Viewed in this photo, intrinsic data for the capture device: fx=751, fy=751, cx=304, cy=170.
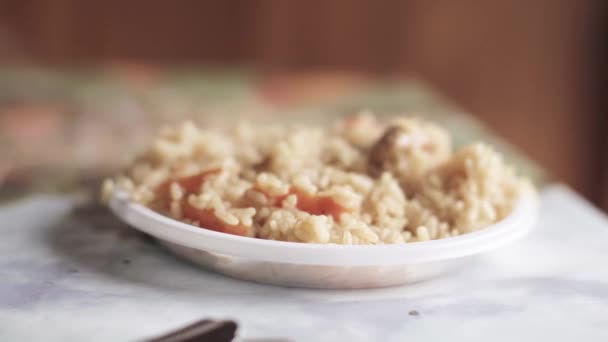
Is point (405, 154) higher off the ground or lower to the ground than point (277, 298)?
higher

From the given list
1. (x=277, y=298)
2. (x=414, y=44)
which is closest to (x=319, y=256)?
(x=277, y=298)

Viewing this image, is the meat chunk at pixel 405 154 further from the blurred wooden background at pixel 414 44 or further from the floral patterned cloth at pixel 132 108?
the blurred wooden background at pixel 414 44

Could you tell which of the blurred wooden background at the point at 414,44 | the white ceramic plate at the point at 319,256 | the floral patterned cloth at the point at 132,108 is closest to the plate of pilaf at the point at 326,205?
the white ceramic plate at the point at 319,256

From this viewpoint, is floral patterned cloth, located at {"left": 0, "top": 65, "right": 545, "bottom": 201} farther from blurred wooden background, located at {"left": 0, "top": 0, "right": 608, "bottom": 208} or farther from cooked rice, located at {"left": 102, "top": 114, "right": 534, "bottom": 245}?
blurred wooden background, located at {"left": 0, "top": 0, "right": 608, "bottom": 208}

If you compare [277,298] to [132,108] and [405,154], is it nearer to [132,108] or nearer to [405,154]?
[405,154]

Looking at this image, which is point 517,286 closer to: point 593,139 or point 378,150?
point 378,150

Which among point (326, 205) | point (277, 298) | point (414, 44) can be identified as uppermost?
point (414, 44)
